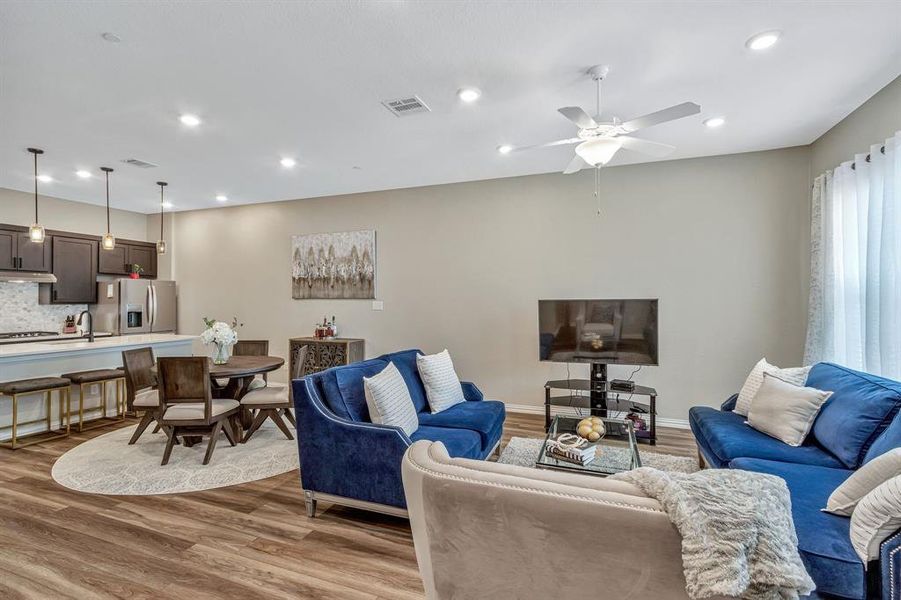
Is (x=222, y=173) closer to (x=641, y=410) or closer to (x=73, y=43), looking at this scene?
(x=73, y=43)

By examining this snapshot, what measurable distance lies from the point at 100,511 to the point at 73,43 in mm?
2902

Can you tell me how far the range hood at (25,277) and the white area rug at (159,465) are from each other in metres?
2.89

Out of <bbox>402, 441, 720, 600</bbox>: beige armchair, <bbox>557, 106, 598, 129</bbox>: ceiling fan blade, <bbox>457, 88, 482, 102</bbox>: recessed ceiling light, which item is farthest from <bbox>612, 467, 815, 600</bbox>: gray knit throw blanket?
<bbox>457, 88, 482, 102</bbox>: recessed ceiling light

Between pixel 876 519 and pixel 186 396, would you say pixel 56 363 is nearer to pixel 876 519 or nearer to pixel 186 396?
pixel 186 396

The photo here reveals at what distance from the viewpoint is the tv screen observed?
4.37m

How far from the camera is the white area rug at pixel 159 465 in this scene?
322cm

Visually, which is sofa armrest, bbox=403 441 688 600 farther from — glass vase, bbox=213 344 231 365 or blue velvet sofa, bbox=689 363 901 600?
glass vase, bbox=213 344 231 365

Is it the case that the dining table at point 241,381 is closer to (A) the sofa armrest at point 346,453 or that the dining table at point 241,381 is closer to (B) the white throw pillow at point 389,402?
(A) the sofa armrest at point 346,453

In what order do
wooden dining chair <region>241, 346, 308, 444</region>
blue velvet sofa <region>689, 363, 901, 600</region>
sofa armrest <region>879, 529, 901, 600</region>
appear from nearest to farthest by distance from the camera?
sofa armrest <region>879, 529, 901, 600</region>, blue velvet sofa <region>689, 363, 901, 600</region>, wooden dining chair <region>241, 346, 308, 444</region>

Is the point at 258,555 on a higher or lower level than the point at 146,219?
lower

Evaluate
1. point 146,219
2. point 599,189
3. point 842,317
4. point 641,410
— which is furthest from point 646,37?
point 146,219

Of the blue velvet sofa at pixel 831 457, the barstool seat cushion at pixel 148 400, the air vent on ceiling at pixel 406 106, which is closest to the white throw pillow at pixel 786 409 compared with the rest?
the blue velvet sofa at pixel 831 457

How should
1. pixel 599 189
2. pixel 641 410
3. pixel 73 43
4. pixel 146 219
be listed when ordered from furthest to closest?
pixel 146 219 → pixel 599 189 → pixel 641 410 → pixel 73 43

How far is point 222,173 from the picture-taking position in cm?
515
